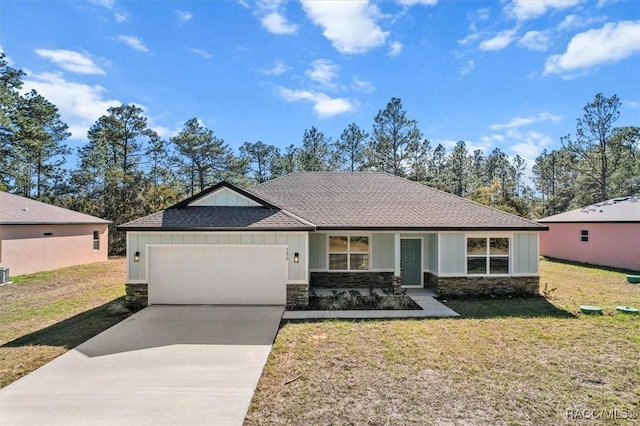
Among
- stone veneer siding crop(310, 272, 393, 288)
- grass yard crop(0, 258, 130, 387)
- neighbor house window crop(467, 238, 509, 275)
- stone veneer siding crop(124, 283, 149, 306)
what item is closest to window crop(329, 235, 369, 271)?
stone veneer siding crop(310, 272, 393, 288)

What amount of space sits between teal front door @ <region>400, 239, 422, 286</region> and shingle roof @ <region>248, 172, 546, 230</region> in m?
1.45

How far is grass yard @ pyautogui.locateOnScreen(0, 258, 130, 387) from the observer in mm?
6367

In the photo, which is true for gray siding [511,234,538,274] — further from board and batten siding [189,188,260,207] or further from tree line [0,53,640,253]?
tree line [0,53,640,253]

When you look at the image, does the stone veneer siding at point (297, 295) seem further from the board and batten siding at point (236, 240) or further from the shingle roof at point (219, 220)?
the shingle roof at point (219, 220)

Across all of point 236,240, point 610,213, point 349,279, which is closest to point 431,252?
point 349,279

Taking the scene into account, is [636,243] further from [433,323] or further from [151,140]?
[151,140]

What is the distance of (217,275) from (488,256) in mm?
9077

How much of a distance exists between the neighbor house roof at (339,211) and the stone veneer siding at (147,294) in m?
1.80

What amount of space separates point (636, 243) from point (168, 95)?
26.1 m

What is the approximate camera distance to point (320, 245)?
12.4 meters

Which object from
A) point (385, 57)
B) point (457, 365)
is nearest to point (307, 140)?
point (385, 57)

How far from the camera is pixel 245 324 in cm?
820

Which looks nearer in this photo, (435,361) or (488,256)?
(435,361)

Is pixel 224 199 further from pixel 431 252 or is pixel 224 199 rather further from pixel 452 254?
pixel 452 254
